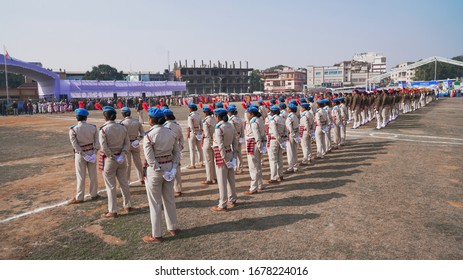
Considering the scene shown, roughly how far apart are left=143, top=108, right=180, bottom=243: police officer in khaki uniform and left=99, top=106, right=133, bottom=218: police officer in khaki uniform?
4.85ft

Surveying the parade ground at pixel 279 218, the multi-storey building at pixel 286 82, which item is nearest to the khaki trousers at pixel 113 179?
the parade ground at pixel 279 218

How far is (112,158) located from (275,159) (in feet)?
13.3

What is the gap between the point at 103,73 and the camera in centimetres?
8519

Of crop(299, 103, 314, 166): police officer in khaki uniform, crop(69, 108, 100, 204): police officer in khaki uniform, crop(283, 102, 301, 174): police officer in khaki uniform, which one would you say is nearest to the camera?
crop(69, 108, 100, 204): police officer in khaki uniform

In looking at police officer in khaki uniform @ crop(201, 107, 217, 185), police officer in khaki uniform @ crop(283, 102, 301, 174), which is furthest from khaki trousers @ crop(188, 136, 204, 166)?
police officer in khaki uniform @ crop(283, 102, 301, 174)

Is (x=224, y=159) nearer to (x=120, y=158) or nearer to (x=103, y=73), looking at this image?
(x=120, y=158)

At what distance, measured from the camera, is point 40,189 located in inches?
336

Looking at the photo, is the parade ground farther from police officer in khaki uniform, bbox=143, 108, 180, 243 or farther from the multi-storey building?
the multi-storey building

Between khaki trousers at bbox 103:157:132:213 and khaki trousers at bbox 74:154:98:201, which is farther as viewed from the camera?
khaki trousers at bbox 74:154:98:201

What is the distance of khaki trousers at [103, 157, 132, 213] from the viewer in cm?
654

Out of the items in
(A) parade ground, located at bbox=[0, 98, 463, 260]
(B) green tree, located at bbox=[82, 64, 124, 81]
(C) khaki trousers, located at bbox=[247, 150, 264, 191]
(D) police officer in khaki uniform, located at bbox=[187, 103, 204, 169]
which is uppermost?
(B) green tree, located at bbox=[82, 64, 124, 81]

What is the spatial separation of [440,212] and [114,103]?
45038mm

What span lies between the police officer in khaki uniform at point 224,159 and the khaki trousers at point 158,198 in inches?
51.8

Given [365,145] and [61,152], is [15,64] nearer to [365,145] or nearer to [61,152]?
[61,152]
